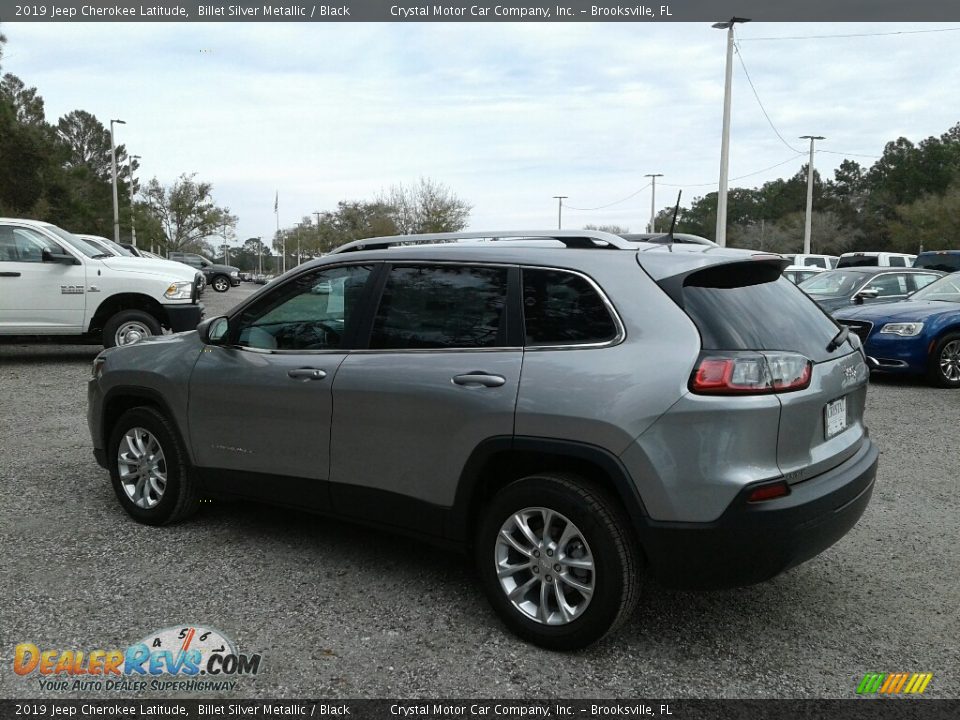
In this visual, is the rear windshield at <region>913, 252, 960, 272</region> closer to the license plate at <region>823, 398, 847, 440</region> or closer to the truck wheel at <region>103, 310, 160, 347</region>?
the truck wheel at <region>103, 310, 160, 347</region>

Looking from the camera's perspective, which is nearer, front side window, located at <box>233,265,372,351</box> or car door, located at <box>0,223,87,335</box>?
front side window, located at <box>233,265,372,351</box>

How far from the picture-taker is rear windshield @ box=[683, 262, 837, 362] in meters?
3.21

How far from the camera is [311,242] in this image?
88.1 meters

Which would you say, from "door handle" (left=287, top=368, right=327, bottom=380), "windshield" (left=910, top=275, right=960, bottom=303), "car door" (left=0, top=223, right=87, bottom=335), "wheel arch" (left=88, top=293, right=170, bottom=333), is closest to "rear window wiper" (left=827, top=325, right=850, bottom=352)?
"door handle" (left=287, top=368, right=327, bottom=380)

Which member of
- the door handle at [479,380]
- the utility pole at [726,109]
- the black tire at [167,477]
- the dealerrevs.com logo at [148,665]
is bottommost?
the dealerrevs.com logo at [148,665]

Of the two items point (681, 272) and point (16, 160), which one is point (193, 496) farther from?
point (16, 160)

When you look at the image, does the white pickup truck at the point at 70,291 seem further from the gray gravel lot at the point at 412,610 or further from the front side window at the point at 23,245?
the gray gravel lot at the point at 412,610

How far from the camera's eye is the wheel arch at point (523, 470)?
10.3 feet

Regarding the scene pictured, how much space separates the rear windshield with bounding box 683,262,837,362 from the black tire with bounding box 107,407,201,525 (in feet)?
9.78

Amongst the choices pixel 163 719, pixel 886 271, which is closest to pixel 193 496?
pixel 163 719

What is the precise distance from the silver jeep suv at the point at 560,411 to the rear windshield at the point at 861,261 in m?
27.6

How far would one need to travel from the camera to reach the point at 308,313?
14.3 feet

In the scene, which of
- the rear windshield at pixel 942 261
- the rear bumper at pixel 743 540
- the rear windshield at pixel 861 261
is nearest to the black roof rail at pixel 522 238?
the rear bumper at pixel 743 540

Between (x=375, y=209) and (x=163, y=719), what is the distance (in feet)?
239
